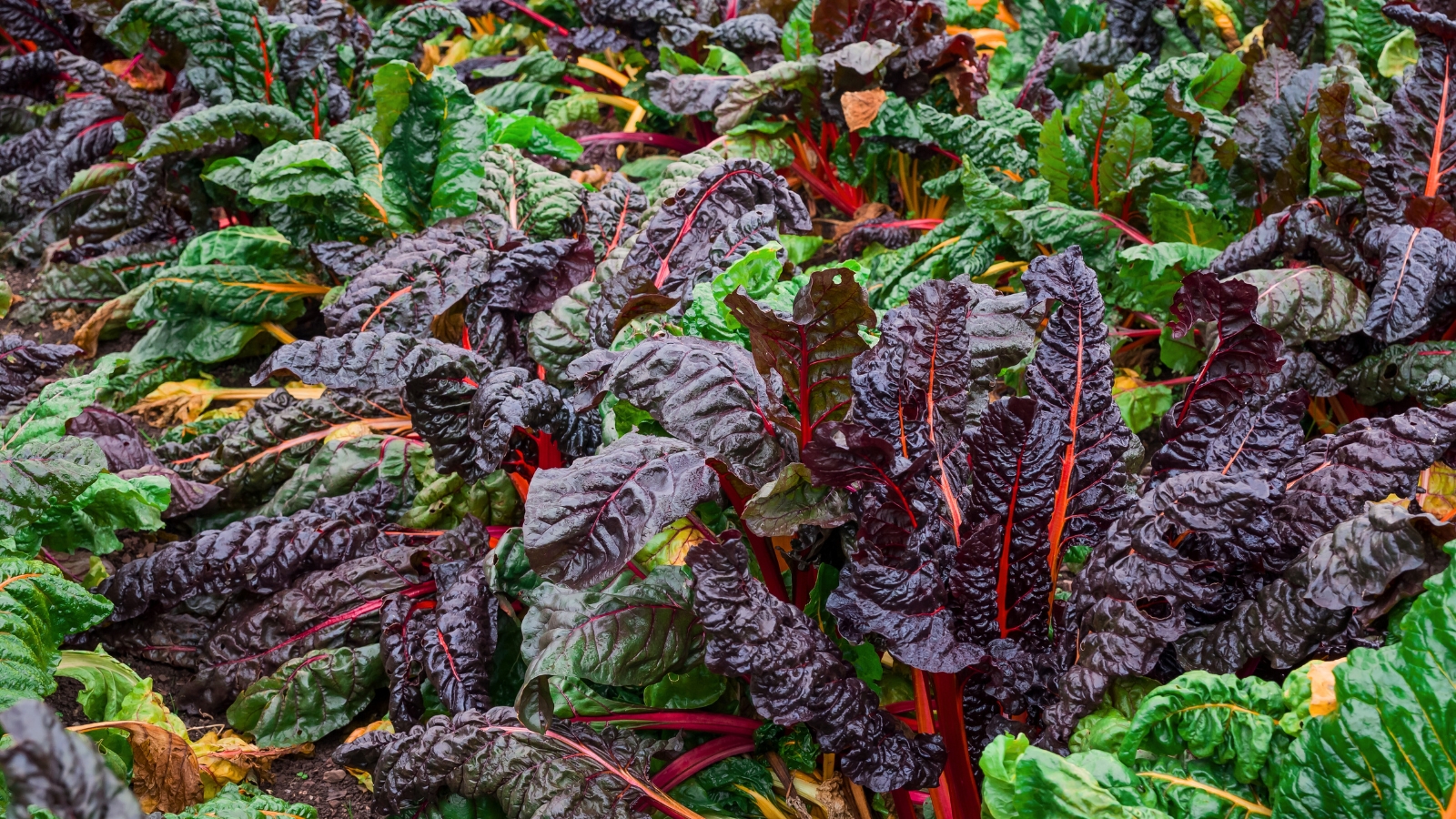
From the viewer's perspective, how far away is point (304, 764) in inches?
80.7

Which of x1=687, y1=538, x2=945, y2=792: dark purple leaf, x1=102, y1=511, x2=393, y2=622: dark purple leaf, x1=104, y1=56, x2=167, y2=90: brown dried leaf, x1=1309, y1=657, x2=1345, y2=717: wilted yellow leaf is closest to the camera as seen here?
x1=1309, y1=657, x2=1345, y2=717: wilted yellow leaf

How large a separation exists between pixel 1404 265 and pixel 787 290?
1.20 m

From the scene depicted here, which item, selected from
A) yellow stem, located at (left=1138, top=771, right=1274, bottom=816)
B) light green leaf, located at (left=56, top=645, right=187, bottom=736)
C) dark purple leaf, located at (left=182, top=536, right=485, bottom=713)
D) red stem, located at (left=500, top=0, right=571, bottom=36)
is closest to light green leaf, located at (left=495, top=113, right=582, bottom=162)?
red stem, located at (left=500, top=0, right=571, bottom=36)

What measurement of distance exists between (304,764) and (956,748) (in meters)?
1.27

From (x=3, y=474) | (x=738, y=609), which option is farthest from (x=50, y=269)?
(x=738, y=609)

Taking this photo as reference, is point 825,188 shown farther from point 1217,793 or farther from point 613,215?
point 1217,793

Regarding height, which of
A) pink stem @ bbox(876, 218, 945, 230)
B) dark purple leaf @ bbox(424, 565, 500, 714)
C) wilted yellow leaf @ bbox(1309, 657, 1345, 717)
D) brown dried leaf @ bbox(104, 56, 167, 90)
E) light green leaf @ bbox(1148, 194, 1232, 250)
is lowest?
dark purple leaf @ bbox(424, 565, 500, 714)

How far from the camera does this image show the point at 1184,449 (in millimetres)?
1649

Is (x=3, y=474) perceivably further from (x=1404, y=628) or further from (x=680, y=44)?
(x=680, y=44)

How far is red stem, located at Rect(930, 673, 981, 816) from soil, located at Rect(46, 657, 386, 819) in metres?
1.01

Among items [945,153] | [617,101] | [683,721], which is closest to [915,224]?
[945,153]

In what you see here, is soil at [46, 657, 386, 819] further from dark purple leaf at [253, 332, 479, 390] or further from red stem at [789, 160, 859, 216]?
red stem at [789, 160, 859, 216]

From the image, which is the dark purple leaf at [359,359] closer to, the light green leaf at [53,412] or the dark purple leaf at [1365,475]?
the light green leaf at [53,412]

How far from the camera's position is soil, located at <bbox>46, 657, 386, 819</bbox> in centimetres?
192
